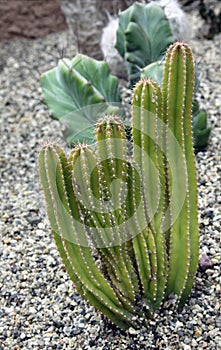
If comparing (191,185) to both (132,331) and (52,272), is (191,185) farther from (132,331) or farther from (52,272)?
(52,272)

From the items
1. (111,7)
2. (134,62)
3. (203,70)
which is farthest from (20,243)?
(111,7)

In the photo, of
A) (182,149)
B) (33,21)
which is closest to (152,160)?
(182,149)

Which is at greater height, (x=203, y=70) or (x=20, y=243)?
(x=203, y=70)

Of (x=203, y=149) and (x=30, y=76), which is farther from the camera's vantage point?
(x=30, y=76)

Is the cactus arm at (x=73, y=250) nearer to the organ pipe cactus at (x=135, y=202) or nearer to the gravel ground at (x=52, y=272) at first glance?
the organ pipe cactus at (x=135, y=202)

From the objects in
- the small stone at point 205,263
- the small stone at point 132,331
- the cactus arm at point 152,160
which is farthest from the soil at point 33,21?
the small stone at point 132,331

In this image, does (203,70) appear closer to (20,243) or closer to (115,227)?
(20,243)
